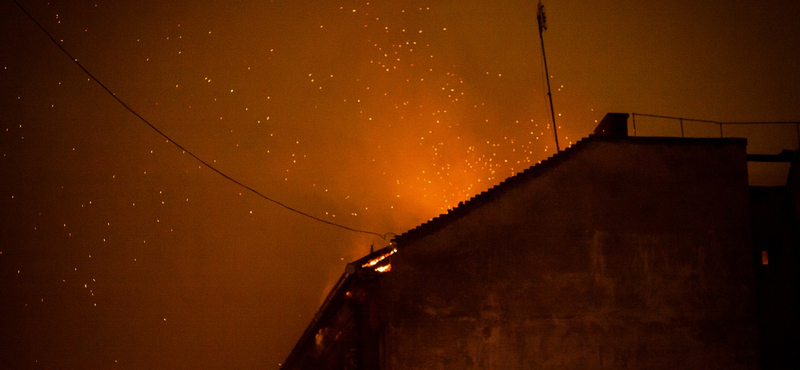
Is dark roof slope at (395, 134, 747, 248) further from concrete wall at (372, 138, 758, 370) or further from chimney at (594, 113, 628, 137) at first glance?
chimney at (594, 113, 628, 137)

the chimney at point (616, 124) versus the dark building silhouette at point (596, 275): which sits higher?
the chimney at point (616, 124)

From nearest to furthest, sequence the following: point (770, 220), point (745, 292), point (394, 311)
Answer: point (394, 311), point (745, 292), point (770, 220)

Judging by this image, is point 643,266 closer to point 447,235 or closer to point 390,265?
point 447,235

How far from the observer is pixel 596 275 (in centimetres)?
1312

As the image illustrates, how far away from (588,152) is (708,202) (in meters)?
2.86

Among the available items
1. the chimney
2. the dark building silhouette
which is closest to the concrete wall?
the dark building silhouette

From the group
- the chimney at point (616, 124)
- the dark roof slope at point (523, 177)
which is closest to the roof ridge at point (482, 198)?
the dark roof slope at point (523, 177)

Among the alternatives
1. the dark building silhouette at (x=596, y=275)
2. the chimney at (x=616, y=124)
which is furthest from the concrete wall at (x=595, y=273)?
the chimney at (x=616, y=124)

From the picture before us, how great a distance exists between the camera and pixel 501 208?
42.4 ft

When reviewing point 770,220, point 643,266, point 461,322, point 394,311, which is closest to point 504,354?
point 461,322

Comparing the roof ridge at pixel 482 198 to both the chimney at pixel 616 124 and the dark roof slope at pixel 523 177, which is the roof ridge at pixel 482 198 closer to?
the dark roof slope at pixel 523 177

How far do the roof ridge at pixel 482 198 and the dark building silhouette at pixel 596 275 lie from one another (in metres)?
0.02

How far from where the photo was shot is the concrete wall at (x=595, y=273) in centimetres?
1262

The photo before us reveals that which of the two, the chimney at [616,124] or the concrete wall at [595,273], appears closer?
the concrete wall at [595,273]
